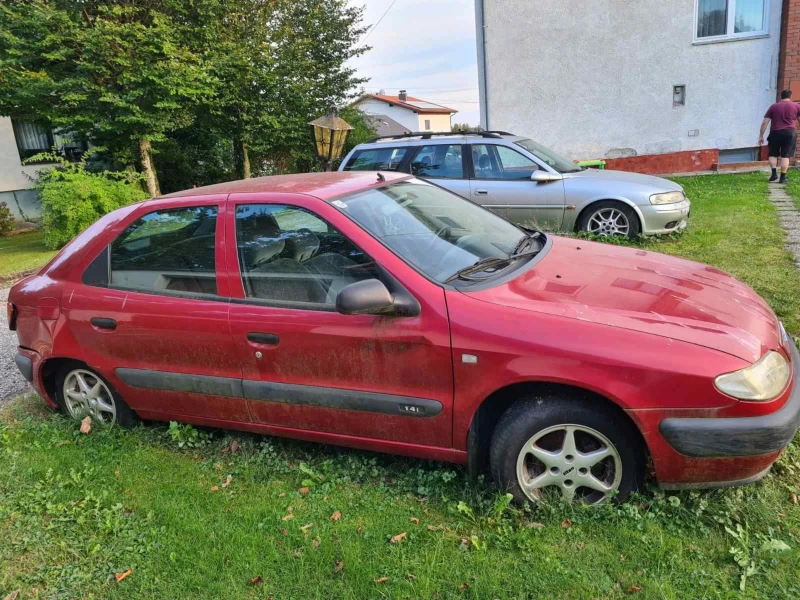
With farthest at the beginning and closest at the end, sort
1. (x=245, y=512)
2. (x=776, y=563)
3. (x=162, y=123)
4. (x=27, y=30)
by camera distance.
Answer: (x=162, y=123) < (x=27, y=30) < (x=245, y=512) < (x=776, y=563)

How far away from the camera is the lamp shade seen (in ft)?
30.8

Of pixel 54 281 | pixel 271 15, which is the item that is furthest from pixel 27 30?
pixel 54 281

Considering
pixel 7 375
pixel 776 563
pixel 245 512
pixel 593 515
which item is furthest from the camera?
pixel 7 375

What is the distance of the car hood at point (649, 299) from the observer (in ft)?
8.21

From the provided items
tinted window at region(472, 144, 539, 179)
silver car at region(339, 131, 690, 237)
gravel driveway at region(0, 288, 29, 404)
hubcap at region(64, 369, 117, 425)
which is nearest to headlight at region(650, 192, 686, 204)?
silver car at region(339, 131, 690, 237)

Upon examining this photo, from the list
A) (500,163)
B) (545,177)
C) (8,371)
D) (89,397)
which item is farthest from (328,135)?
(89,397)

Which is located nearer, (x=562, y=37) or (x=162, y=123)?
(x=162, y=123)

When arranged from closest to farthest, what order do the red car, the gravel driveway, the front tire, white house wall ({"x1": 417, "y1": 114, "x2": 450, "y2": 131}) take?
the red car
the front tire
the gravel driveway
white house wall ({"x1": 417, "y1": 114, "x2": 450, "y2": 131})

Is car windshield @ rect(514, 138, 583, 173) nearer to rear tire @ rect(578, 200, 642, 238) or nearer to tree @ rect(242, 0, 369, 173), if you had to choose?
rear tire @ rect(578, 200, 642, 238)

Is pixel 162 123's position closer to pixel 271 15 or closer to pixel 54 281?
pixel 271 15

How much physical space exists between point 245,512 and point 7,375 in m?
3.56

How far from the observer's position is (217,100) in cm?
1612

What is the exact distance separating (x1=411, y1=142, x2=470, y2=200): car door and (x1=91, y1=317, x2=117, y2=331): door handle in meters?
5.35

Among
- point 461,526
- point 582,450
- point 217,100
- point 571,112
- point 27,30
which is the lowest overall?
point 461,526
